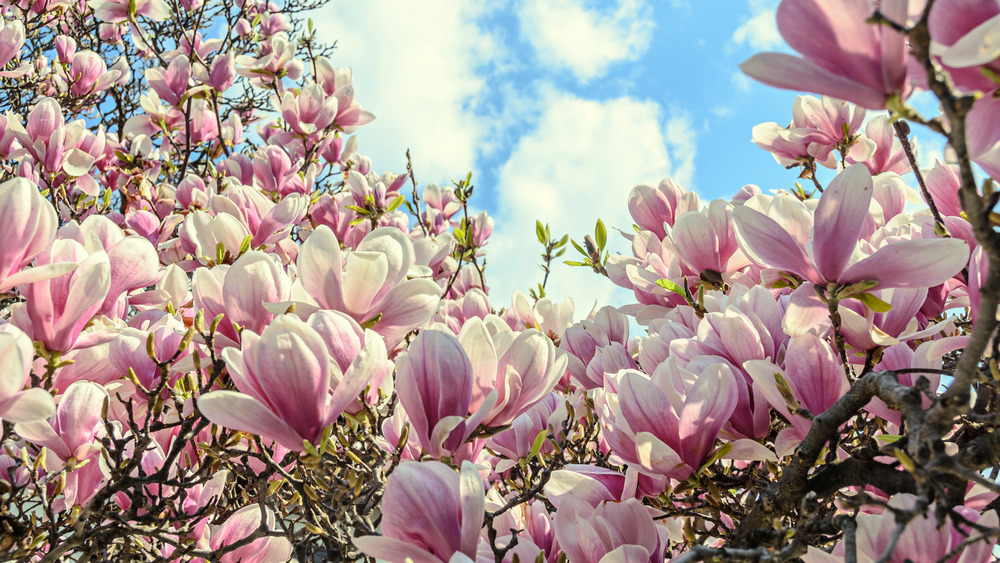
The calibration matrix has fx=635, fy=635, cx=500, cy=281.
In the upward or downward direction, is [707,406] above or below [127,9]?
below

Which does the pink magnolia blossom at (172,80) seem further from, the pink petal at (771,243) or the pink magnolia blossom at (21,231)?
the pink petal at (771,243)

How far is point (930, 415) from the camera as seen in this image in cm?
66

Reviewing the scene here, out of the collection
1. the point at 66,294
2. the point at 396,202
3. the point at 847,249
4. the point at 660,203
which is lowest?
the point at 66,294

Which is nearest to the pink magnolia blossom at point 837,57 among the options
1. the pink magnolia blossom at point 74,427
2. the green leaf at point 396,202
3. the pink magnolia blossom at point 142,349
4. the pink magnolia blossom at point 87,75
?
the pink magnolia blossom at point 142,349

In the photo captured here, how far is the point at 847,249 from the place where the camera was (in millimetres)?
1045

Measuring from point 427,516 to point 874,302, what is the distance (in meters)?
0.82

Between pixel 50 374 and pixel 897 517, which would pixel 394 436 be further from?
pixel 897 517

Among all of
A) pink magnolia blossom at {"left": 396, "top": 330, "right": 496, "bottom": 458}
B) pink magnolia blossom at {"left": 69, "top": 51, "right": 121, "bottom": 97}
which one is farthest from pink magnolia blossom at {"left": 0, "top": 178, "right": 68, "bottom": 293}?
pink magnolia blossom at {"left": 69, "top": 51, "right": 121, "bottom": 97}

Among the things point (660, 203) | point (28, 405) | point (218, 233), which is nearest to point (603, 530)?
point (28, 405)

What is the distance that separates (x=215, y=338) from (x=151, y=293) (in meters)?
0.58

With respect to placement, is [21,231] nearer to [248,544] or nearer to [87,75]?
[248,544]

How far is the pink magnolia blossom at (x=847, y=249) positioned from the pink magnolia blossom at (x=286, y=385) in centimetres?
71

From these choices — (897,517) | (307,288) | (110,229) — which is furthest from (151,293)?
(897,517)

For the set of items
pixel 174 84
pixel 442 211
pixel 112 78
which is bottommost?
pixel 174 84
